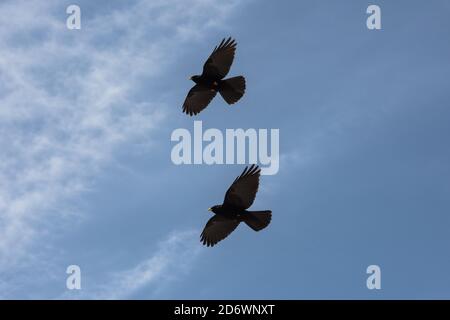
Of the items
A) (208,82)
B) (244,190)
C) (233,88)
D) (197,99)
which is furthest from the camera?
(197,99)

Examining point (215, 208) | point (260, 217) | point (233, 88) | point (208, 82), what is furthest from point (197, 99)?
point (260, 217)

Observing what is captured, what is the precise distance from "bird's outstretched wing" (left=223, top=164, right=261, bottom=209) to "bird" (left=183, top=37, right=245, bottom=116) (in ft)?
9.99

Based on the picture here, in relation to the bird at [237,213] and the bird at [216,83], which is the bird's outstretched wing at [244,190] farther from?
the bird at [216,83]

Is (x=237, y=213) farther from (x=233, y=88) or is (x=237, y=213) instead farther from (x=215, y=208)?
(x=233, y=88)

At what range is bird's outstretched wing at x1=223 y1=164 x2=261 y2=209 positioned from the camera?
19672 millimetres

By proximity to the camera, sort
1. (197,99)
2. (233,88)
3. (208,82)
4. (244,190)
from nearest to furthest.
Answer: (244,190), (233,88), (208,82), (197,99)

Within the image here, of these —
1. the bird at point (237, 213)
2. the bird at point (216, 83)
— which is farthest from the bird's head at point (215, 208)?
the bird at point (216, 83)

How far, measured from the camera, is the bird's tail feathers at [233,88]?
22.0 m

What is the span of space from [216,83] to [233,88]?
49 cm

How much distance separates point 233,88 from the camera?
72.2 ft

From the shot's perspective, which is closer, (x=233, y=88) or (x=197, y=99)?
(x=233, y=88)

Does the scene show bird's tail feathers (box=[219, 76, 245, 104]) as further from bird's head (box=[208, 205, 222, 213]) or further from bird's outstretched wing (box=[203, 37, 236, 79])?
bird's head (box=[208, 205, 222, 213])

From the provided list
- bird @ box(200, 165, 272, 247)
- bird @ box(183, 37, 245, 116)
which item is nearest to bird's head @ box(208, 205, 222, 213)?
bird @ box(200, 165, 272, 247)
